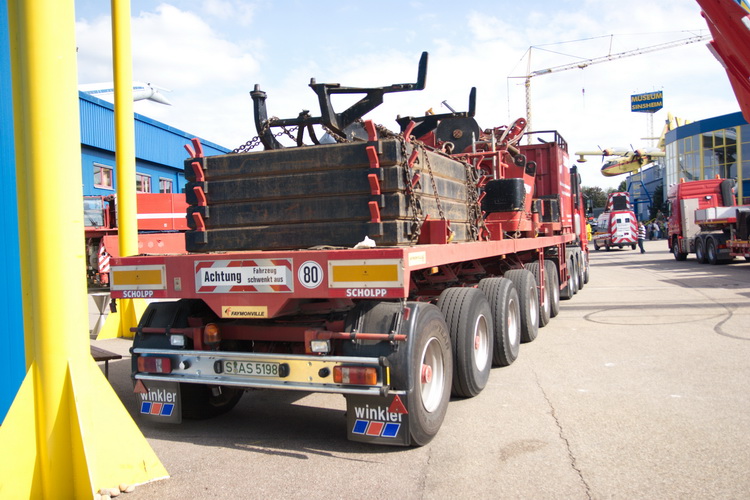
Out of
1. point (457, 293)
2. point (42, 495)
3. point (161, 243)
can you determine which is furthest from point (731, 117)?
point (42, 495)

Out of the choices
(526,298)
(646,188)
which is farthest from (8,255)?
(646,188)

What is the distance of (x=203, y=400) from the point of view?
5016 millimetres

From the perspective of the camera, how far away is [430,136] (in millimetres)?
7688

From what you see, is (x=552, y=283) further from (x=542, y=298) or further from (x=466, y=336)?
(x=466, y=336)

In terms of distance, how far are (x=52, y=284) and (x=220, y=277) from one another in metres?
1.08

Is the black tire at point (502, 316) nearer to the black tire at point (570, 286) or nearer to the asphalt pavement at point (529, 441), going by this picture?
the asphalt pavement at point (529, 441)

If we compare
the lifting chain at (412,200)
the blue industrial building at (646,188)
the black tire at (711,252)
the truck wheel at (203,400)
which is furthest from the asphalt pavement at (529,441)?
the blue industrial building at (646,188)

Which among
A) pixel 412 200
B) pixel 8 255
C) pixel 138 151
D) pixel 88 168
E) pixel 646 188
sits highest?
pixel 646 188

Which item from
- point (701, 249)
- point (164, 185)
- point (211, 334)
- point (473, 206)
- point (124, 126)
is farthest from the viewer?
point (164, 185)

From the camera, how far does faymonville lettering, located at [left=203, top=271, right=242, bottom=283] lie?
414 centimetres

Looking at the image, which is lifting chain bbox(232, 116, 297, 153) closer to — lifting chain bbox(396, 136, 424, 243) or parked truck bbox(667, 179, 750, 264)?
lifting chain bbox(396, 136, 424, 243)

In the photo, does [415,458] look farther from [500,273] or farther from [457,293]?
[500,273]

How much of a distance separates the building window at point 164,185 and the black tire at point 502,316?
25287 mm

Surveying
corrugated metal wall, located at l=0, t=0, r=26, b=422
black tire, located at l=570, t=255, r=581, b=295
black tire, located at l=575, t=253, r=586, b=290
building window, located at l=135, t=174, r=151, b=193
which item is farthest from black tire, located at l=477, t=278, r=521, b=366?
building window, located at l=135, t=174, r=151, b=193
